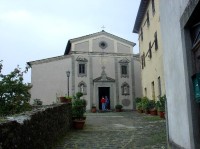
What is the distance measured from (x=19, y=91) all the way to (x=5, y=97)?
68 cm

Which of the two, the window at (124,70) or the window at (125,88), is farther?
the window at (124,70)

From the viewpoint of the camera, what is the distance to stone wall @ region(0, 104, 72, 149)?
4.10 m

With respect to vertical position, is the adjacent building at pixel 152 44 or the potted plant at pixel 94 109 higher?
the adjacent building at pixel 152 44

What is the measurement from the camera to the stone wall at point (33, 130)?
410cm

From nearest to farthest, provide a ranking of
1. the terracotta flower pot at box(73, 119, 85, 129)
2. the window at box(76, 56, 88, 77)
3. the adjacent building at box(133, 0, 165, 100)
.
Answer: the terracotta flower pot at box(73, 119, 85, 129), the adjacent building at box(133, 0, 165, 100), the window at box(76, 56, 88, 77)

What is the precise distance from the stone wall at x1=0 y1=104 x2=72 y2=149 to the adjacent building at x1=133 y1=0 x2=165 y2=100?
33.5ft

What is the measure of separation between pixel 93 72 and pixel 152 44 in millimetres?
12766

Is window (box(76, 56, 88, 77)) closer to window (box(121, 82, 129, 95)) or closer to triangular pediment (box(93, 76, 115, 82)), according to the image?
triangular pediment (box(93, 76, 115, 82))

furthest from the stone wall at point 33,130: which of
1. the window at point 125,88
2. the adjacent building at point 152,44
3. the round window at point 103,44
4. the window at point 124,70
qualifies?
the round window at point 103,44

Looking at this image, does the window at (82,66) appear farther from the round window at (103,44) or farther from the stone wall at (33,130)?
the stone wall at (33,130)

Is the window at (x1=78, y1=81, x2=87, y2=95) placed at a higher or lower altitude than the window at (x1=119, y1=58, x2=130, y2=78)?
lower

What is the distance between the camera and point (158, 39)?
18875 millimetres

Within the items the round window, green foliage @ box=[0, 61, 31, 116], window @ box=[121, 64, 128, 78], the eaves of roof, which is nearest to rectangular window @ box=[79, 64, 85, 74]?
the round window

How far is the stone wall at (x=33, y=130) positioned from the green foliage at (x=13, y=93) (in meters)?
2.17
